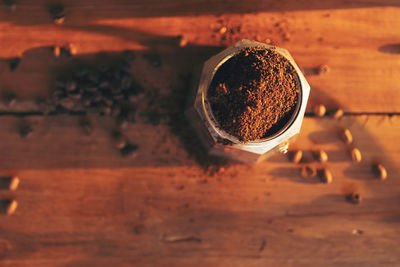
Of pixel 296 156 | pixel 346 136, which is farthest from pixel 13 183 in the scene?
pixel 346 136

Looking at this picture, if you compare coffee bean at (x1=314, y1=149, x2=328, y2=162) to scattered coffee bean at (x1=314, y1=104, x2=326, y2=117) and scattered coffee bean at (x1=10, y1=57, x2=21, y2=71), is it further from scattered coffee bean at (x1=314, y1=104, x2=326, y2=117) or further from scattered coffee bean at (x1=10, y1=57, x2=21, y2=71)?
scattered coffee bean at (x1=10, y1=57, x2=21, y2=71)

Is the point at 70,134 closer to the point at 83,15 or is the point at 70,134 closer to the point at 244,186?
the point at 83,15

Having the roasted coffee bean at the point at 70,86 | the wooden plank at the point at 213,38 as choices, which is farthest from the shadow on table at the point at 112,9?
the roasted coffee bean at the point at 70,86

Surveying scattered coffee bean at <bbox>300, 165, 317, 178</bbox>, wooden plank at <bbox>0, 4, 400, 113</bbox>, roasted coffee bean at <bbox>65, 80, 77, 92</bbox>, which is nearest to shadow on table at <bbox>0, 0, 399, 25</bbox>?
wooden plank at <bbox>0, 4, 400, 113</bbox>

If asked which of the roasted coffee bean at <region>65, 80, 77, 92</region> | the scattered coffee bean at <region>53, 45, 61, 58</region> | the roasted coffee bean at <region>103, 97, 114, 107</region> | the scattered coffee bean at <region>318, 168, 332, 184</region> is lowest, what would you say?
the scattered coffee bean at <region>318, 168, 332, 184</region>

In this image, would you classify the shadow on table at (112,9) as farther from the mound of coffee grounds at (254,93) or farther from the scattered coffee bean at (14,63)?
the mound of coffee grounds at (254,93)

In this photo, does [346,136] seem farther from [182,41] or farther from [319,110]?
[182,41]
